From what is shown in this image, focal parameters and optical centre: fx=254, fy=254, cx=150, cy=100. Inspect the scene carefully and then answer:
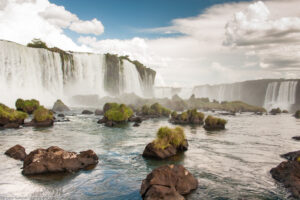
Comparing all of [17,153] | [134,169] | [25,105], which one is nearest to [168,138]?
[134,169]

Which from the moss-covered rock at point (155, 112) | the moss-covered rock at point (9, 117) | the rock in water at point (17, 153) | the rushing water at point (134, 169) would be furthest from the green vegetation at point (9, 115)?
the moss-covered rock at point (155, 112)

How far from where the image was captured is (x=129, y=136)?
92.9ft

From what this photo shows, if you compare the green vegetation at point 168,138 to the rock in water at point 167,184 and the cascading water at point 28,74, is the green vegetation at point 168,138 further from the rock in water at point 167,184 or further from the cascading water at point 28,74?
the cascading water at point 28,74

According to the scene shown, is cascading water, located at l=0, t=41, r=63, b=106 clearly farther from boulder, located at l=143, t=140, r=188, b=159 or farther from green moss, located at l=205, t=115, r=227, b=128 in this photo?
boulder, located at l=143, t=140, r=188, b=159

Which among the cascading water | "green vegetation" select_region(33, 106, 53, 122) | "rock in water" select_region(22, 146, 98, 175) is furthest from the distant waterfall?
"rock in water" select_region(22, 146, 98, 175)

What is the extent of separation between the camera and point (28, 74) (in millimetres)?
65750

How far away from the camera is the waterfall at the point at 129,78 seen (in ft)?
352

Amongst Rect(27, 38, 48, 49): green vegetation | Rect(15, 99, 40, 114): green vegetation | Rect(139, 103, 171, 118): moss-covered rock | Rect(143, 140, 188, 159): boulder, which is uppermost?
Rect(27, 38, 48, 49): green vegetation

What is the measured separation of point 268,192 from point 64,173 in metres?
11.1

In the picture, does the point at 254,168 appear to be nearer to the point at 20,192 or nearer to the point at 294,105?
the point at 20,192

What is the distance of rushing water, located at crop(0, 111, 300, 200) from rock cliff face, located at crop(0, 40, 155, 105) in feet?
132

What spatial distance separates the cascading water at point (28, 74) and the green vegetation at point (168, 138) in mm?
46055

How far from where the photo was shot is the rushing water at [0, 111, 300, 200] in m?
12.3

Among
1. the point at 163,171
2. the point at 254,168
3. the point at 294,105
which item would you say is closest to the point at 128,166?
the point at 163,171
